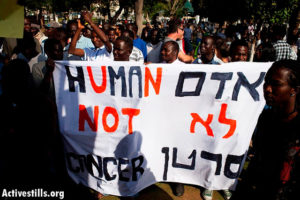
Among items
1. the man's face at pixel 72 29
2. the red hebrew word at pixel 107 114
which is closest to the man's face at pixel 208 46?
the red hebrew word at pixel 107 114

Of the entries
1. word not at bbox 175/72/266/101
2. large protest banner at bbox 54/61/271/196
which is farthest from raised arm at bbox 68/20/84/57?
word not at bbox 175/72/266/101

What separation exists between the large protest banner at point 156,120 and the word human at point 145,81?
1cm

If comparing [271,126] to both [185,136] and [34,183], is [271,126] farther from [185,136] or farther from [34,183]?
[34,183]

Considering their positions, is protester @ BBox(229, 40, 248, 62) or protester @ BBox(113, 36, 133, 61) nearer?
protester @ BBox(113, 36, 133, 61)

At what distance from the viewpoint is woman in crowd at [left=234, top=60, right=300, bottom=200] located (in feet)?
4.45

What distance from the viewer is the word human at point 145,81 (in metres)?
2.69

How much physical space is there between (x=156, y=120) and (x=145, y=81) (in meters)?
0.46

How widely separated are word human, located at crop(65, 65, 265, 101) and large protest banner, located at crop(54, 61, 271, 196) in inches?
0.4

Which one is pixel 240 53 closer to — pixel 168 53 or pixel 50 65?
pixel 168 53

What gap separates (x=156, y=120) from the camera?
2.75 meters

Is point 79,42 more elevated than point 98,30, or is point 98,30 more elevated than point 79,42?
point 98,30

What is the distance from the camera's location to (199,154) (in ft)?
9.18

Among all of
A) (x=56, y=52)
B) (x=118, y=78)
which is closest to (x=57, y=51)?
(x=56, y=52)

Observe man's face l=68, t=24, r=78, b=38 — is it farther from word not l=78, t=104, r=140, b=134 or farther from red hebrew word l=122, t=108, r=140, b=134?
red hebrew word l=122, t=108, r=140, b=134
